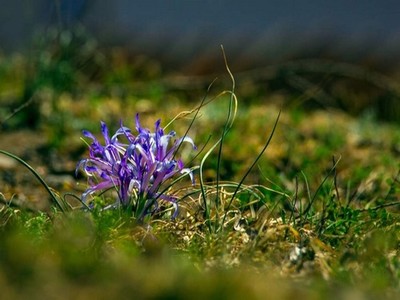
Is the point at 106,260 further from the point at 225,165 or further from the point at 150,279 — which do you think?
the point at 225,165

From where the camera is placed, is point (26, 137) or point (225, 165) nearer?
point (225, 165)

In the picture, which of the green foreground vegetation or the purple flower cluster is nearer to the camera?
the green foreground vegetation

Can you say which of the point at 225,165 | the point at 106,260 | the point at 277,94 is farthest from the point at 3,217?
the point at 277,94

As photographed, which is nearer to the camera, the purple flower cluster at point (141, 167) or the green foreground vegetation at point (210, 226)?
the green foreground vegetation at point (210, 226)

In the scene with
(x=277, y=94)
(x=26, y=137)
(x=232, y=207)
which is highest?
(x=232, y=207)

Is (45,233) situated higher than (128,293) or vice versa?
(128,293)

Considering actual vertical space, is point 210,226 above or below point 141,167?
below

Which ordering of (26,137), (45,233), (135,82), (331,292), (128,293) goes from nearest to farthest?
(128,293) → (331,292) → (45,233) → (26,137) → (135,82)

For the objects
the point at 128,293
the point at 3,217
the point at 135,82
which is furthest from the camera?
the point at 135,82
